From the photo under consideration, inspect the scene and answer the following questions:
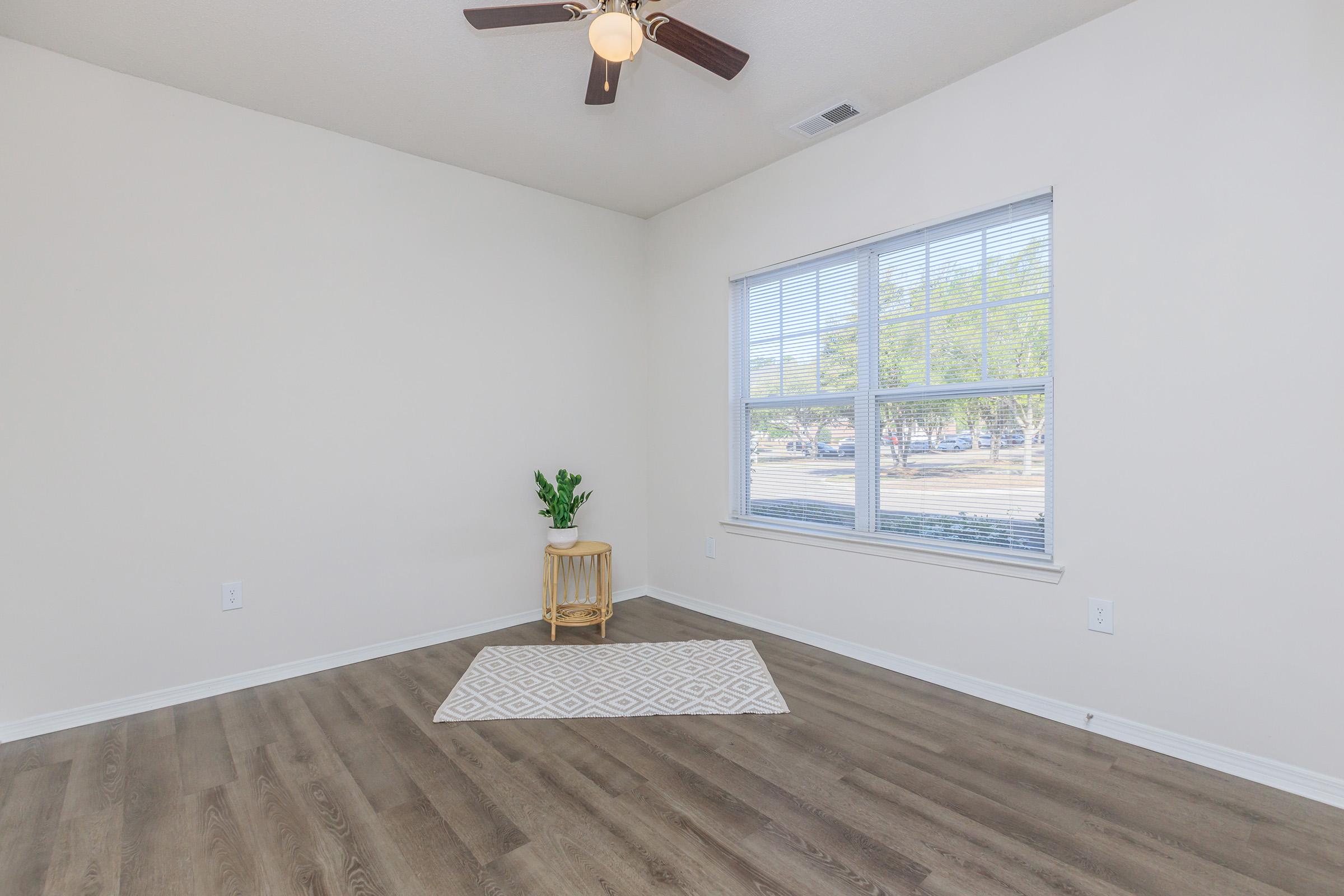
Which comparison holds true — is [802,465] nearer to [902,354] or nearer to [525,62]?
[902,354]

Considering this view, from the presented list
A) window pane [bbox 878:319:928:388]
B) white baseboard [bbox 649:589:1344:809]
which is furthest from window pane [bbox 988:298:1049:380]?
white baseboard [bbox 649:589:1344:809]

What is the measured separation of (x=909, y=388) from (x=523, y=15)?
7.42 ft

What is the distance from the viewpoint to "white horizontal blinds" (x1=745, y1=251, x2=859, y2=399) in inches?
136

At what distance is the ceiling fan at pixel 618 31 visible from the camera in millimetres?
1927

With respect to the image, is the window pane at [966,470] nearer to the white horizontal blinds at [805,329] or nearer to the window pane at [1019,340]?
the window pane at [1019,340]

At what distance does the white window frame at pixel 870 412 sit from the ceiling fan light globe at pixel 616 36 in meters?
1.70

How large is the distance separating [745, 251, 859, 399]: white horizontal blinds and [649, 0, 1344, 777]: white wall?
0.50 m

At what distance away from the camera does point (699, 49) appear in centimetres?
217

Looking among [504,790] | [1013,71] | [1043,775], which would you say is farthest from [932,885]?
[1013,71]

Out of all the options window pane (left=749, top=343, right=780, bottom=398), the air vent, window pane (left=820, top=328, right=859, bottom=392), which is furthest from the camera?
window pane (left=749, top=343, right=780, bottom=398)

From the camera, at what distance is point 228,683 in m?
2.96

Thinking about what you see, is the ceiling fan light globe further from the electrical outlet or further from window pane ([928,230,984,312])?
the electrical outlet

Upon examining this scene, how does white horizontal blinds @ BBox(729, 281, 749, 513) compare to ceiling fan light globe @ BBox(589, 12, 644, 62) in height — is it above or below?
below

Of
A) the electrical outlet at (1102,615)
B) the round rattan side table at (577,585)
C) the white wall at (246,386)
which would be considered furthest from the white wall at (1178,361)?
the white wall at (246,386)
